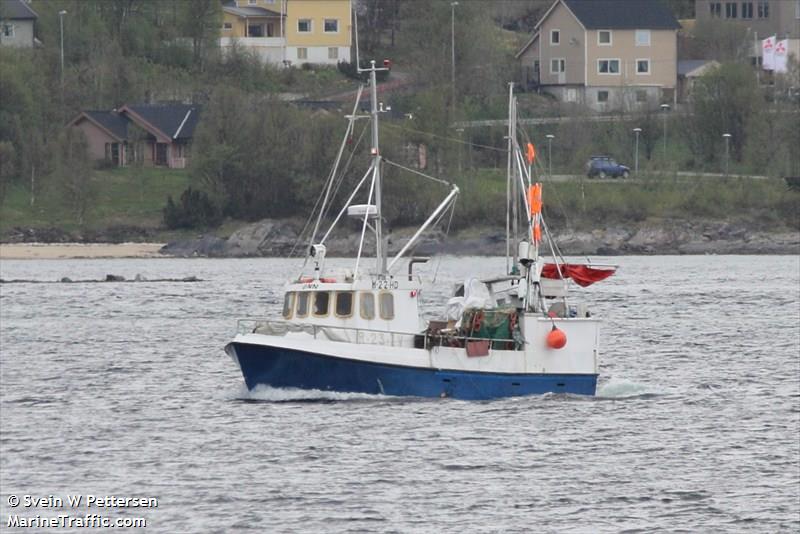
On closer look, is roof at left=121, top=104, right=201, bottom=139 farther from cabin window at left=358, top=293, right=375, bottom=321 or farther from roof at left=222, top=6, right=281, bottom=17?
cabin window at left=358, top=293, right=375, bottom=321

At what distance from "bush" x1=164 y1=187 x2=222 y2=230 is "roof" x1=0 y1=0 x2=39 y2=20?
3958 centimetres

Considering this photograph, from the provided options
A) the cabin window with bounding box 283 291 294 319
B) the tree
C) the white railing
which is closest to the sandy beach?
the tree

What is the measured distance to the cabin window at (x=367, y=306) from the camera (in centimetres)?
4509

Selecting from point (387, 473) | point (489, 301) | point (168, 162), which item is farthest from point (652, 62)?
point (387, 473)

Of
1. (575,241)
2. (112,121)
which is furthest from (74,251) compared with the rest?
(575,241)

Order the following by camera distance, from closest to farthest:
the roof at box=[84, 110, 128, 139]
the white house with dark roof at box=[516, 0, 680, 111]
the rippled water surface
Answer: the rippled water surface < the roof at box=[84, 110, 128, 139] < the white house with dark roof at box=[516, 0, 680, 111]

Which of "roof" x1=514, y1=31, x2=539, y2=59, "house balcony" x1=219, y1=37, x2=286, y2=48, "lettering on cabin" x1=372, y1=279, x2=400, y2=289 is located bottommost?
"lettering on cabin" x1=372, y1=279, x2=400, y2=289

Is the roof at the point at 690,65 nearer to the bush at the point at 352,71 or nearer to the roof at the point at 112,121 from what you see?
the bush at the point at 352,71

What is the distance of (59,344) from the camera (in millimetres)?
66375

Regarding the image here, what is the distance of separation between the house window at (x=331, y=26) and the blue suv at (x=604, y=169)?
36.1m

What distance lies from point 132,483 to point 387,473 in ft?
16.8

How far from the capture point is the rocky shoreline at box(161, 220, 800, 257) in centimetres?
12131

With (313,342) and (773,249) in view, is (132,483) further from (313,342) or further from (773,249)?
(773,249)

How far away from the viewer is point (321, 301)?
45.2 m
